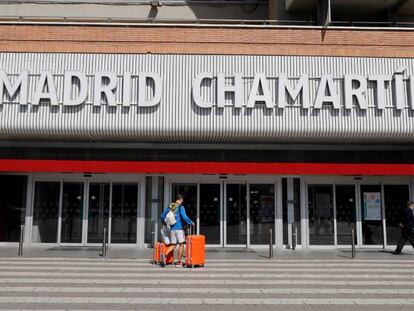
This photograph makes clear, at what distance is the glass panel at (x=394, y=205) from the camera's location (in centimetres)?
1720

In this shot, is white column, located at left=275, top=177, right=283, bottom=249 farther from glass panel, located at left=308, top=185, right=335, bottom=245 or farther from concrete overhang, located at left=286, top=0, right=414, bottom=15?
concrete overhang, located at left=286, top=0, right=414, bottom=15

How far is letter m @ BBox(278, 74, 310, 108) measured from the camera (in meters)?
15.8

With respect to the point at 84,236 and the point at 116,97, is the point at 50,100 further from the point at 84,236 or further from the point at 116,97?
the point at 84,236

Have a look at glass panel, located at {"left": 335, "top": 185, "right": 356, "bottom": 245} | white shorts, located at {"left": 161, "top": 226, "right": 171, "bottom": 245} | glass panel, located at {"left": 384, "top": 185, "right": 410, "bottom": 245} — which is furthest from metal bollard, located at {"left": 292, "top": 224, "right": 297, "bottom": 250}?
white shorts, located at {"left": 161, "top": 226, "right": 171, "bottom": 245}

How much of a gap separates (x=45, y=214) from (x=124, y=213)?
9.37ft

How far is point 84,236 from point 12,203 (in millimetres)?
2896

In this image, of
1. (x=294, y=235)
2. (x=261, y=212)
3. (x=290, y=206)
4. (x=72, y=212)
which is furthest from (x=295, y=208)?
(x=72, y=212)

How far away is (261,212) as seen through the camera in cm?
1709

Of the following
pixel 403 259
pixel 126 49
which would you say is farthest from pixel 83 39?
pixel 403 259

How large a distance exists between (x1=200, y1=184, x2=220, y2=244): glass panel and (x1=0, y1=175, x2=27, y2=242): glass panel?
252 inches

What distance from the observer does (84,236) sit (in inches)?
663

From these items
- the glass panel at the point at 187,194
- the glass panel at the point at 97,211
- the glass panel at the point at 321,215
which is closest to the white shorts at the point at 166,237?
the glass panel at the point at 187,194

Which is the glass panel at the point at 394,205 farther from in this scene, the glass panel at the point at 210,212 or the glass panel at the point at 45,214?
the glass panel at the point at 45,214

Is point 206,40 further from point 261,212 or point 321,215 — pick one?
point 321,215
